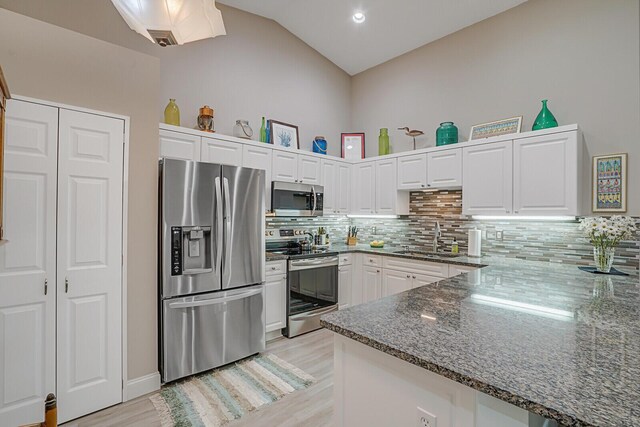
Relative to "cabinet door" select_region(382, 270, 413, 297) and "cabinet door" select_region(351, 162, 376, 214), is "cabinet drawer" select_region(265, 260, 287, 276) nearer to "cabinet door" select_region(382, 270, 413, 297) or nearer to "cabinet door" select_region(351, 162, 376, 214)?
"cabinet door" select_region(382, 270, 413, 297)

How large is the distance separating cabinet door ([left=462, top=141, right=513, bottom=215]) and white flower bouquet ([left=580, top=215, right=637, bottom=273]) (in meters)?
0.81

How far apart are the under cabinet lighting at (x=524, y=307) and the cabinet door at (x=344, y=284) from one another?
2.52 metres

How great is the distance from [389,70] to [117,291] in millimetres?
4504

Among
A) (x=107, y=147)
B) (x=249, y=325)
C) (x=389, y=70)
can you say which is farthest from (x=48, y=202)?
(x=389, y=70)

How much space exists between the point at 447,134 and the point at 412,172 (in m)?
0.62

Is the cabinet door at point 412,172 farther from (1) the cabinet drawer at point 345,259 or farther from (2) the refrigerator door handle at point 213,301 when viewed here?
(2) the refrigerator door handle at point 213,301

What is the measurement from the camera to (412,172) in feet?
13.3

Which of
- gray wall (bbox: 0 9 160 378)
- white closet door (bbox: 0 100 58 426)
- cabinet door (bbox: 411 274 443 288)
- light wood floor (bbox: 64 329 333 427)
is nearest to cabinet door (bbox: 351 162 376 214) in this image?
cabinet door (bbox: 411 274 443 288)

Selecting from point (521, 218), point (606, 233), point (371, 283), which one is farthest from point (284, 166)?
point (606, 233)

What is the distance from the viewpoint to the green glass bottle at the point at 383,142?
14.9ft

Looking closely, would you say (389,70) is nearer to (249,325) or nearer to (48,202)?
(249,325)

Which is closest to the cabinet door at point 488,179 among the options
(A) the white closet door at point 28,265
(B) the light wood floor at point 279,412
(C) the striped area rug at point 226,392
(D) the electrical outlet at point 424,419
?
(B) the light wood floor at point 279,412

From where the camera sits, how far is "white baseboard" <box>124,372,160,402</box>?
2.37m

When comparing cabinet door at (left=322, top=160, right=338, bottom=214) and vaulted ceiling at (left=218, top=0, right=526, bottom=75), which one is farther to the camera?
cabinet door at (left=322, top=160, right=338, bottom=214)
